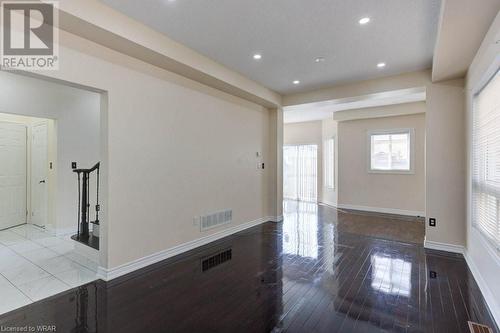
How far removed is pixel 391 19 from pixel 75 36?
328 centimetres

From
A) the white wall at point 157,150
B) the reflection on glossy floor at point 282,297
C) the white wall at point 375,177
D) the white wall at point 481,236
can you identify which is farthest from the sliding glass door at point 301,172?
the white wall at point 481,236

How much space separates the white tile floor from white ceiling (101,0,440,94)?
292 cm

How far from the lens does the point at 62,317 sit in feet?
7.09

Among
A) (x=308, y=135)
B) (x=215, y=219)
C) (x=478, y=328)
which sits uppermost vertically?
(x=308, y=135)

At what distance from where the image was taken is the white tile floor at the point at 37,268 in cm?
251

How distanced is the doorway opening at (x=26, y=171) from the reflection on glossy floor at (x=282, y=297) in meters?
3.11

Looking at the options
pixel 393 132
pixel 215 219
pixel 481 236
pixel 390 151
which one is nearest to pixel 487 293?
pixel 481 236

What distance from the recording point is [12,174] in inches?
197

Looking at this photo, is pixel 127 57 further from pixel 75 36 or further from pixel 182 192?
pixel 182 192

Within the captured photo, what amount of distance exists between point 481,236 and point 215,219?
3547mm

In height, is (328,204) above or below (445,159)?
below

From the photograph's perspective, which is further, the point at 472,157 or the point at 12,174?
the point at 12,174

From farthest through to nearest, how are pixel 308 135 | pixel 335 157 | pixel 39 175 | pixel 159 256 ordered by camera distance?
1. pixel 308 135
2. pixel 335 157
3. pixel 39 175
4. pixel 159 256

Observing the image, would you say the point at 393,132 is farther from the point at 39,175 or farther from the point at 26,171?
the point at 26,171
